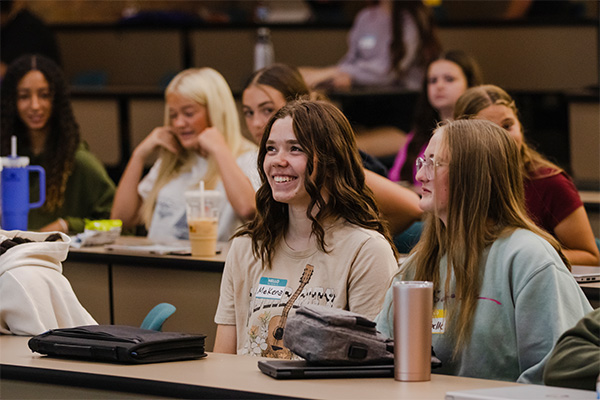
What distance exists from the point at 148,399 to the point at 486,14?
8.13 meters

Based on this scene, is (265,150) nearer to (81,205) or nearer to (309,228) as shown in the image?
(309,228)

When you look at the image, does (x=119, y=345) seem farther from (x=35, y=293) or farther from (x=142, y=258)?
(x=142, y=258)

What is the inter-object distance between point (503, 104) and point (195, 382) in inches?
75.2

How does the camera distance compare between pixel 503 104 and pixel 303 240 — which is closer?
pixel 303 240

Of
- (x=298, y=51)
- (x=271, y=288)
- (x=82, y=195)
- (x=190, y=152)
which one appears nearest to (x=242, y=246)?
(x=271, y=288)

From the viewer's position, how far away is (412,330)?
5.73ft

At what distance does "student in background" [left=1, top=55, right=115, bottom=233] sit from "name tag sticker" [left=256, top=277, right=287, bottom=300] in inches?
74.0

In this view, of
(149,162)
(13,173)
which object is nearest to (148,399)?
(13,173)

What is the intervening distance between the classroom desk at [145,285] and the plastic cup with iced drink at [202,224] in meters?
0.04

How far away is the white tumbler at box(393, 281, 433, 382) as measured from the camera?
1.74 m

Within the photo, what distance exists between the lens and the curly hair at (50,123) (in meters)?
4.12

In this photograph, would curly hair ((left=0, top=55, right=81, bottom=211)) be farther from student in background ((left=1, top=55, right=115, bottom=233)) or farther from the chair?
the chair

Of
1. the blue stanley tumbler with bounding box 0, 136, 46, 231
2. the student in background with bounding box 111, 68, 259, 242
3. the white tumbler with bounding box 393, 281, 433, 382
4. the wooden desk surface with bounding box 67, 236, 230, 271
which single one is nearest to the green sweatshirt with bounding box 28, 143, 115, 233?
the student in background with bounding box 111, 68, 259, 242

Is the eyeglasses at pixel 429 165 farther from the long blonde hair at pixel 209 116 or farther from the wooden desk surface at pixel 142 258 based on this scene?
the long blonde hair at pixel 209 116
